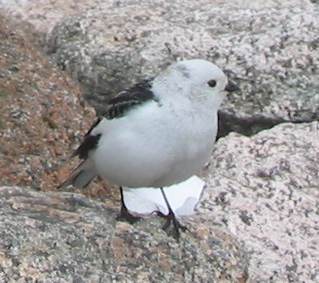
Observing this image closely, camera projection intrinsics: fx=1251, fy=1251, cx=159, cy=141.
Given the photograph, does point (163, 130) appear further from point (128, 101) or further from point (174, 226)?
point (174, 226)

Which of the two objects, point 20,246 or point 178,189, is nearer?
point 20,246

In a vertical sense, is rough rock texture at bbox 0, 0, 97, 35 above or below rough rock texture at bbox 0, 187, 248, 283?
below

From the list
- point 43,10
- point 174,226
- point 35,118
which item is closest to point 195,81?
point 174,226

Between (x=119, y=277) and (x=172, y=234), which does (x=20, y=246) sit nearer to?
(x=119, y=277)

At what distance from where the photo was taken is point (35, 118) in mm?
7941

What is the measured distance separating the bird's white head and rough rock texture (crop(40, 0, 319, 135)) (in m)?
2.98

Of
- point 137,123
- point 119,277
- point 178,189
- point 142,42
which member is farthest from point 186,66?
point 142,42

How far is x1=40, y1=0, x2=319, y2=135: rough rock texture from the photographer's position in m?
9.45

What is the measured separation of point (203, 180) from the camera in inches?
360

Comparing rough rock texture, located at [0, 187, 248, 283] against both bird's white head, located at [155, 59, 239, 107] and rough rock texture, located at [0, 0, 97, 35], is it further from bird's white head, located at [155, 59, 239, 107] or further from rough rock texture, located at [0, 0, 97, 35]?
rough rock texture, located at [0, 0, 97, 35]

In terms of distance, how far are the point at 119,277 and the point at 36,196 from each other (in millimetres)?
928

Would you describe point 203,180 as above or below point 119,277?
below

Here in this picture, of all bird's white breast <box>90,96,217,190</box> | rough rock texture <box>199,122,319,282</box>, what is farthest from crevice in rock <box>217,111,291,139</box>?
bird's white breast <box>90,96,217,190</box>

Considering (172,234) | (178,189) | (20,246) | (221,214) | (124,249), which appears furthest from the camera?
(178,189)
